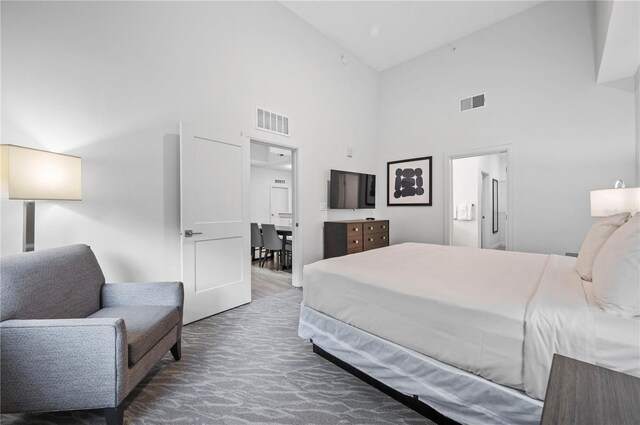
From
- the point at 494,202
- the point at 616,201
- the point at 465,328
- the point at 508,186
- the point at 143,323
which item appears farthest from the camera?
the point at 494,202

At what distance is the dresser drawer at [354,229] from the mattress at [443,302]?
1882mm

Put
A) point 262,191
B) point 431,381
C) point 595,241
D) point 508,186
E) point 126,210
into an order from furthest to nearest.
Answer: point 262,191
point 508,186
point 126,210
point 595,241
point 431,381

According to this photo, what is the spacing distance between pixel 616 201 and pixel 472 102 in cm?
260

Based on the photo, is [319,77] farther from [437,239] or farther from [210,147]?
[437,239]

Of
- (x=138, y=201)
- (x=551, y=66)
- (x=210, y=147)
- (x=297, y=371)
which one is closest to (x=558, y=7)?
(x=551, y=66)

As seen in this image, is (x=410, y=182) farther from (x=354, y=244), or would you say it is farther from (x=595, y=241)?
(x=595, y=241)

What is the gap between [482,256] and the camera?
251 centimetres

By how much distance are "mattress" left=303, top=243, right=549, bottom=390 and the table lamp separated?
758 millimetres

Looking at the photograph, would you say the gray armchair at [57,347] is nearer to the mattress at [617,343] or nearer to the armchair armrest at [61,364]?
the armchair armrest at [61,364]

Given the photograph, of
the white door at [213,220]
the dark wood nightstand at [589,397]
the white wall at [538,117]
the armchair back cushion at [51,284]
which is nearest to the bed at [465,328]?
the dark wood nightstand at [589,397]

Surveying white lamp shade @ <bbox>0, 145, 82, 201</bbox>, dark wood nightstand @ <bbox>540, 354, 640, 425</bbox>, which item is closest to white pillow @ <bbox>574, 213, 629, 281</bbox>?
dark wood nightstand @ <bbox>540, 354, 640, 425</bbox>

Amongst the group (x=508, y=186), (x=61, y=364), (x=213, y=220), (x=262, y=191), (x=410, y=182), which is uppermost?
(x=262, y=191)

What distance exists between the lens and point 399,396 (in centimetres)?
168

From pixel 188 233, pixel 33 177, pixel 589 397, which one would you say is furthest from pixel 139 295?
pixel 589 397
